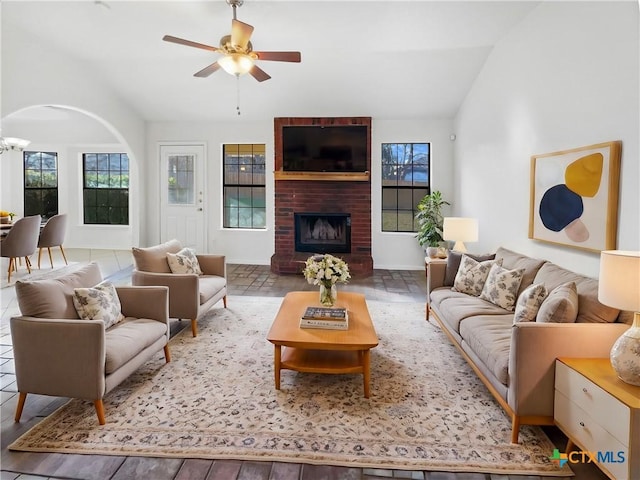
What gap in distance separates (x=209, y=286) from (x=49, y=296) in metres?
1.73

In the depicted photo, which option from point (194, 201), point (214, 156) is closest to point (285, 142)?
point (214, 156)

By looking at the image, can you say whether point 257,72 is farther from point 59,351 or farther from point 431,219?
point 431,219

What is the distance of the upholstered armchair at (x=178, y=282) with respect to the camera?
376cm

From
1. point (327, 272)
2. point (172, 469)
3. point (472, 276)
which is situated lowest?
point (172, 469)

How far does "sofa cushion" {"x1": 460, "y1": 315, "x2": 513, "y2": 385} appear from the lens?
2.37m

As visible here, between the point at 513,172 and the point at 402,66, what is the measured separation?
2.33 meters

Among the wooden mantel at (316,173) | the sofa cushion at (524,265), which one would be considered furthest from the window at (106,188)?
the sofa cushion at (524,265)

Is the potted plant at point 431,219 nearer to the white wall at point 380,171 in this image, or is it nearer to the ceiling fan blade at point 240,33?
the white wall at point 380,171

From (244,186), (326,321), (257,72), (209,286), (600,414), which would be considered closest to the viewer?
(600,414)

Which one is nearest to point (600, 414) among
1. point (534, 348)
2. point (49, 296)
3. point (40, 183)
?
point (534, 348)

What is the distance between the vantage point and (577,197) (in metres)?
3.18

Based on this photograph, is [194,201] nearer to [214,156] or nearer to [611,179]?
[214,156]

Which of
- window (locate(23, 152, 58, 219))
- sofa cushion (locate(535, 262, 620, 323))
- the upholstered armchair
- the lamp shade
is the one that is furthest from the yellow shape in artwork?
window (locate(23, 152, 58, 219))

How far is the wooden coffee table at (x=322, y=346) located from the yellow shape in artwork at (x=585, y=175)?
77.2 inches
